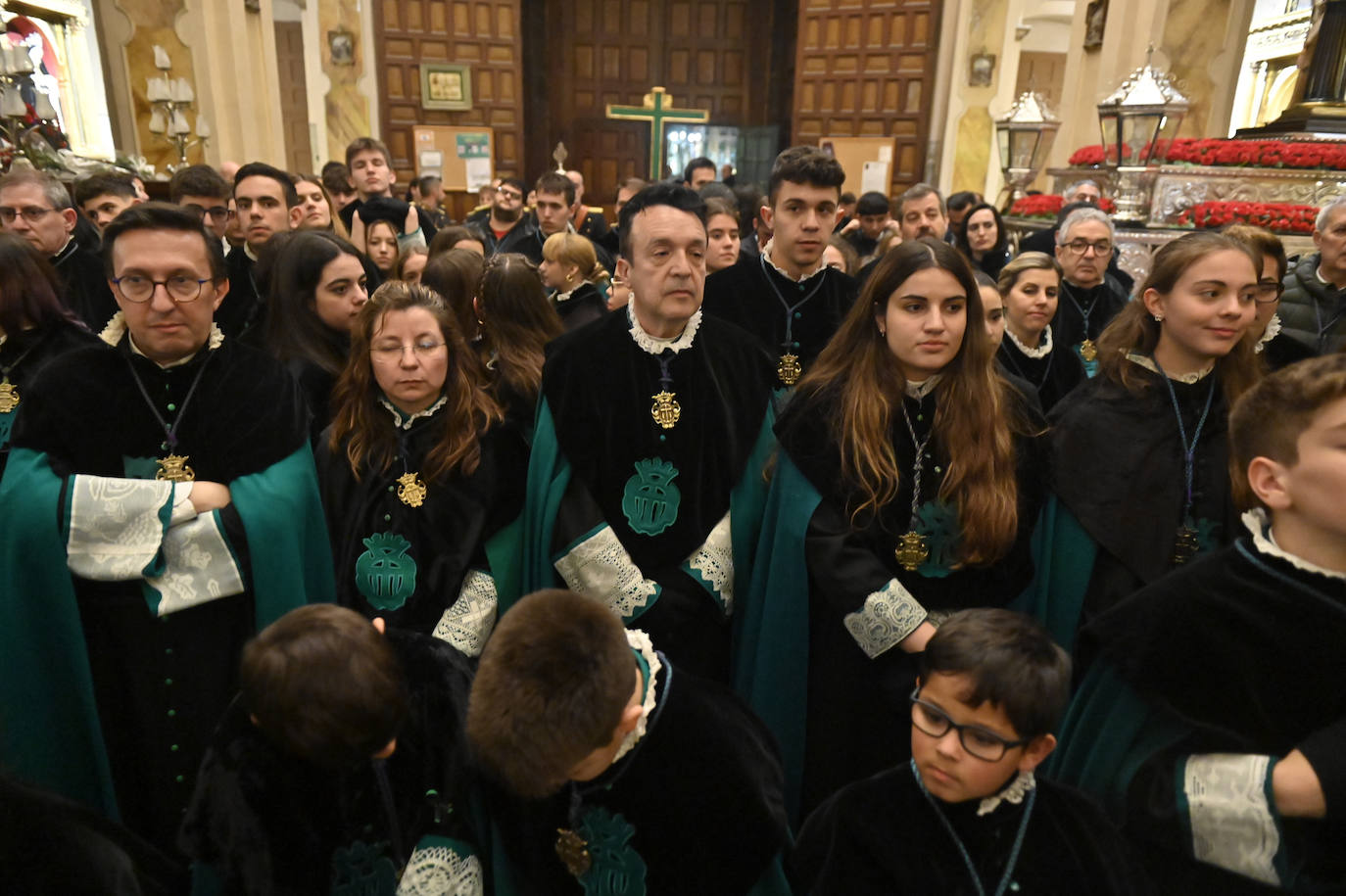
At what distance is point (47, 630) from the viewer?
239cm

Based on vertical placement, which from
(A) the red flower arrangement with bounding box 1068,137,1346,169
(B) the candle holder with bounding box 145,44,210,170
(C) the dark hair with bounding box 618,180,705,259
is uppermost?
(B) the candle holder with bounding box 145,44,210,170

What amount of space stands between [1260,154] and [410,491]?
7.13m

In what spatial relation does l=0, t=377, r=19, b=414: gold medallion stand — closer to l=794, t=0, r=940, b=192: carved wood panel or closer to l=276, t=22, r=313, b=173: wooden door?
l=794, t=0, r=940, b=192: carved wood panel

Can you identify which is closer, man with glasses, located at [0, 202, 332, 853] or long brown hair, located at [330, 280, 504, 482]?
man with glasses, located at [0, 202, 332, 853]

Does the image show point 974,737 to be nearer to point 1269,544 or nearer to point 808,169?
point 1269,544

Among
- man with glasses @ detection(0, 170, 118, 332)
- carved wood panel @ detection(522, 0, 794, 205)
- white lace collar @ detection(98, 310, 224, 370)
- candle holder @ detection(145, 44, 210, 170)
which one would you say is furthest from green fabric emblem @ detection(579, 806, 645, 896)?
carved wood panel @ detection(522, 0, 794, 205)

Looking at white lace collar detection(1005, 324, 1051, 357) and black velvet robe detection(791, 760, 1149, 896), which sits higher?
white lace collar detection(1005, 324, 1051, 357)

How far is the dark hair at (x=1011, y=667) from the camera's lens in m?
1.58

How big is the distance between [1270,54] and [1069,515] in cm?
2148

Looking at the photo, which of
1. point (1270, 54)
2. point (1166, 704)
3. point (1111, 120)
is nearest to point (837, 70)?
point (1111, 120)

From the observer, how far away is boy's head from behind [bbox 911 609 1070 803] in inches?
62.5

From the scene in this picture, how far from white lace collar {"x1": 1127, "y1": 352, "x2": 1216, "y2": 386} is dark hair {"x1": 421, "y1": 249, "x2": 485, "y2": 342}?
255 cm

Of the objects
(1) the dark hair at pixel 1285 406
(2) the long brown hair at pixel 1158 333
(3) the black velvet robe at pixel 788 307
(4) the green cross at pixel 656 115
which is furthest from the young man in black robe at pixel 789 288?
(4) the green cross at pixel 656 115

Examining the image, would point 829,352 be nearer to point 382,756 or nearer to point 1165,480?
point 1165,480
